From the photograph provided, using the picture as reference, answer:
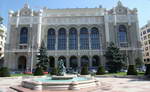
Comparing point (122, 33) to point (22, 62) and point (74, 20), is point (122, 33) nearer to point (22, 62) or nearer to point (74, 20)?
point (74, 20)

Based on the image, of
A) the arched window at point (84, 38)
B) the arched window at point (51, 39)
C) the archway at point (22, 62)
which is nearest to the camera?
the arched window at point (84, 38)

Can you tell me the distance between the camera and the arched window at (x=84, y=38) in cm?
5454

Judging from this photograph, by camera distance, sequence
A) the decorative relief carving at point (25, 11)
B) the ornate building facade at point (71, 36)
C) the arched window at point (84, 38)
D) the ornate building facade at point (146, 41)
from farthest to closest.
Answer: the ornate building facade at point (146, 41) < the decorative relief carving at point (25, 11) < the arched window at point (84, 38) < the ornate building facade at point (71, 36)

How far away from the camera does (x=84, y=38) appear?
55531 mm

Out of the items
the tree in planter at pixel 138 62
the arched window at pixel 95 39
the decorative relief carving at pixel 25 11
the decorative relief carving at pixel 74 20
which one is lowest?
the tree in planter at pixel 138 62

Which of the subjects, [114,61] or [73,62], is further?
[73,62]

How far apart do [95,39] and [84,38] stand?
4235 mm

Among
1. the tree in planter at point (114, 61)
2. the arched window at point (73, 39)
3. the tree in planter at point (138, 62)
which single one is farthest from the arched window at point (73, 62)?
the tree in planter at point (138, 62)

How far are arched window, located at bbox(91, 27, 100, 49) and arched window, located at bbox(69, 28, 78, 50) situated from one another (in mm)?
6241

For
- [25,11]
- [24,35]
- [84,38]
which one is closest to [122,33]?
[84,38]

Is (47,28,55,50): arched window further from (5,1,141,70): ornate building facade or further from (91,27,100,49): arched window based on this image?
(91,27,100,49): arched window

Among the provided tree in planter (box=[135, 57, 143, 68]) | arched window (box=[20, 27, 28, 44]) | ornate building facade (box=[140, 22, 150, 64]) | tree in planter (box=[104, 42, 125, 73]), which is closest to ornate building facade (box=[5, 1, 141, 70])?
arched window (box=[20, 27, 28, 44])

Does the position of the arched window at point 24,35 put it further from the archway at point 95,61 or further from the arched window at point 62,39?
the archway at point 95,61

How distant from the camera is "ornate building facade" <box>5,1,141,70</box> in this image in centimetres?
5319
